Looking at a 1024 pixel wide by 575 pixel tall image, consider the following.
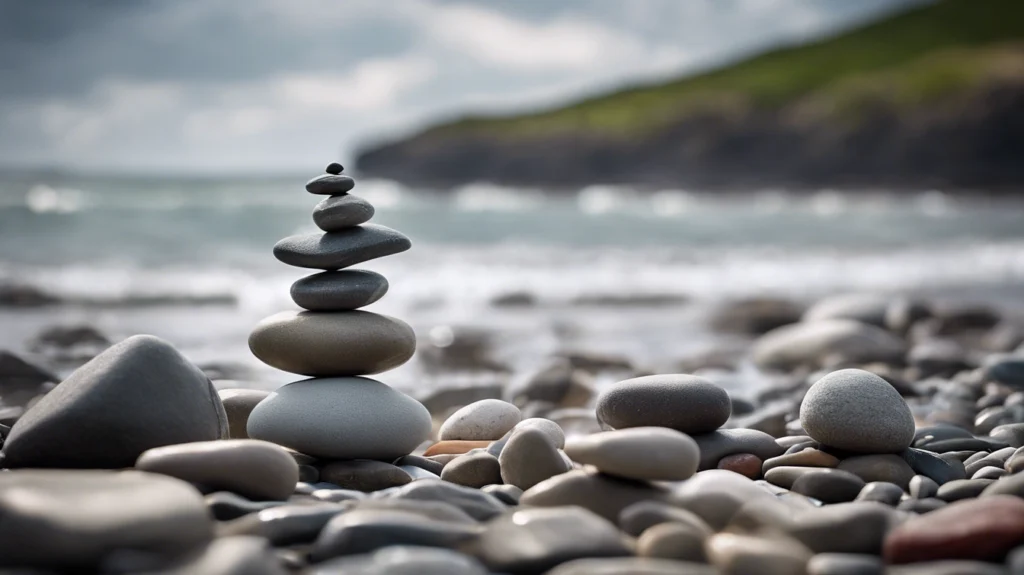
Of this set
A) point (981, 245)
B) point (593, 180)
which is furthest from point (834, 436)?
point (593, 180)

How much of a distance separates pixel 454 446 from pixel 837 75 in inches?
3248

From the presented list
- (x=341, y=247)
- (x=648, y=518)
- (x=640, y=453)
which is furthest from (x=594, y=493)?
(x=341, y=247)

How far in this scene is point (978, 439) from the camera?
474 centimetres

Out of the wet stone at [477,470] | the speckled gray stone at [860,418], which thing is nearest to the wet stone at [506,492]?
the wet stone at [477,470]

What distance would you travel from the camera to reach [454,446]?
4812 mm

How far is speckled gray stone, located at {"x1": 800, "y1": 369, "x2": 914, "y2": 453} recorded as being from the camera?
169 inches

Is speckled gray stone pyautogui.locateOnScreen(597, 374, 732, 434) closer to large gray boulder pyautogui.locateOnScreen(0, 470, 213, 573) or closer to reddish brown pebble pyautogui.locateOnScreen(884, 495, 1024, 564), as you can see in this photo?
reddish brown pebble pyautogui.locateOnScreen(884, 495, 1024, 564)

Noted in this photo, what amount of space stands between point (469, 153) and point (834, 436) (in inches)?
3182

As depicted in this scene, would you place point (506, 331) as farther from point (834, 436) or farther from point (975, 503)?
point (975, 503)

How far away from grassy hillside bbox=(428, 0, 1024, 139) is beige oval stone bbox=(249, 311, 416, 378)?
65.0 metres

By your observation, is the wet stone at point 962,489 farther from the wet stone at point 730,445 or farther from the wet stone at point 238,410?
the wet stone at point 238,410

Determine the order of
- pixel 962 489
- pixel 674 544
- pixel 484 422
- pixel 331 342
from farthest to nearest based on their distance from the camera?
pixel 484 422, pixel 331 342, pixel 962 489, pixel 674 544

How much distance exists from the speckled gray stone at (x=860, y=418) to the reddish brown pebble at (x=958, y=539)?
4.42 feet

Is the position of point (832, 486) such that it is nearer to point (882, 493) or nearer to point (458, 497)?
point (882, 493)
